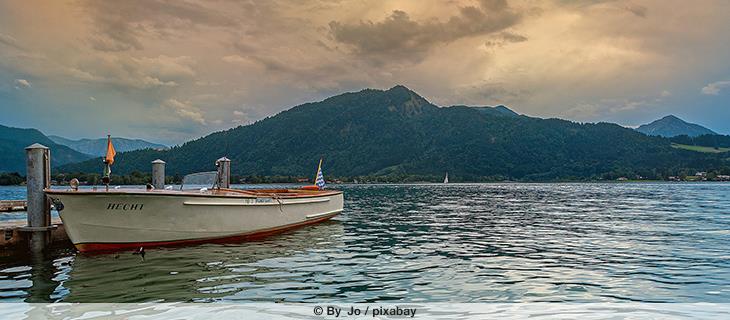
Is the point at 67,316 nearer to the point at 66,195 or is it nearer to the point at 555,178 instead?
the point at 66,195

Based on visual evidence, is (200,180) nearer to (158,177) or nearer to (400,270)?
(158,177)

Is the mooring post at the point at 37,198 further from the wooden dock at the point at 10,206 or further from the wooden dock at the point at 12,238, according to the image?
the wooden dock at the point at 10,206

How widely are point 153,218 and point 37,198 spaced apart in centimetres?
366

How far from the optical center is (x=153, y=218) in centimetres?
1666

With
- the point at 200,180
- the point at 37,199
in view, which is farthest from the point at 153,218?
the point at 37,199

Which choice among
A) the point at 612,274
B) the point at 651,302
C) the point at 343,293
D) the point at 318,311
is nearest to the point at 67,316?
the point at 318,311

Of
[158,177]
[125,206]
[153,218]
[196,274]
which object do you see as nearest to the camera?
[196,274]

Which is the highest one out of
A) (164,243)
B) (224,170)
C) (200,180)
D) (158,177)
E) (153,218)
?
(224,170)

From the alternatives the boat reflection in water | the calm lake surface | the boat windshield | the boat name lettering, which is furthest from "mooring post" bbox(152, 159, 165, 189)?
the boat name lettering

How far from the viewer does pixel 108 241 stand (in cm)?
1611

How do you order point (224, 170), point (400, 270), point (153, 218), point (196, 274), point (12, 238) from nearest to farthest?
1. point (196, 274)
2. point (400, 270)
3. point (12, 238)
4. point (153, 218)
5. point (224, 170)

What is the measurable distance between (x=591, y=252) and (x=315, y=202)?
44.9ft

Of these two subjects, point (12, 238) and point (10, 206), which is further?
point (10, 206)

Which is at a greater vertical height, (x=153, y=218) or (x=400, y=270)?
(x=153, y=218)
